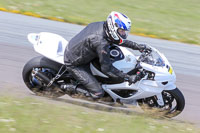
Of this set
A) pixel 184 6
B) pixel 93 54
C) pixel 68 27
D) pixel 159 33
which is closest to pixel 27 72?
pixel 93 54

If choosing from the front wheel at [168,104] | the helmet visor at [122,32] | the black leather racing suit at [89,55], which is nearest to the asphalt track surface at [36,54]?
the front wheel at [168,104]

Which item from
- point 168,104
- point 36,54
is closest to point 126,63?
point 168,104

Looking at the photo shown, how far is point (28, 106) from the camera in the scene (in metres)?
5.33

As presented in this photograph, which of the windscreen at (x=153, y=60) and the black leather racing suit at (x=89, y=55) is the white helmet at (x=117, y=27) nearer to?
the black leather racing suit at (x=89, y=55)

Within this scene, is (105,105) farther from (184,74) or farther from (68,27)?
(68,27)

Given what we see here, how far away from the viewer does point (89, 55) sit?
20.2 feet

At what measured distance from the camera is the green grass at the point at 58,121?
4441 mm

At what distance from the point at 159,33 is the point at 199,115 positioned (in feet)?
19.0

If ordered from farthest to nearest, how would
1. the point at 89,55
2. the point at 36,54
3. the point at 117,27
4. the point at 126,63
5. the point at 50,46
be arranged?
the point at 36,54 < the point at 50,46 < the point at 126,63 < the point at 89,55 < the point at 117,27

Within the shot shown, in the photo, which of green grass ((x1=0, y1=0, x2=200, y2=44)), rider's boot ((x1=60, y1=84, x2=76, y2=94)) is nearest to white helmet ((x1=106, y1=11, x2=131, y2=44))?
rider's boot ((x1=60, y1=84, x2=76, y2=94))

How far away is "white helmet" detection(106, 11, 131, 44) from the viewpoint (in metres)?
5.84

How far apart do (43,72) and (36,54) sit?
280 centimetres

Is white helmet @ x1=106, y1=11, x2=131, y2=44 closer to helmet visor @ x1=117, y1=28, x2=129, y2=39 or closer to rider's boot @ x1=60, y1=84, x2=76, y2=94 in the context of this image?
helmet visor @ x1=117, y1=28, x2=129, y2=39

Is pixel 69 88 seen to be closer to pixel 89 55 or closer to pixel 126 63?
pixel 89 55
